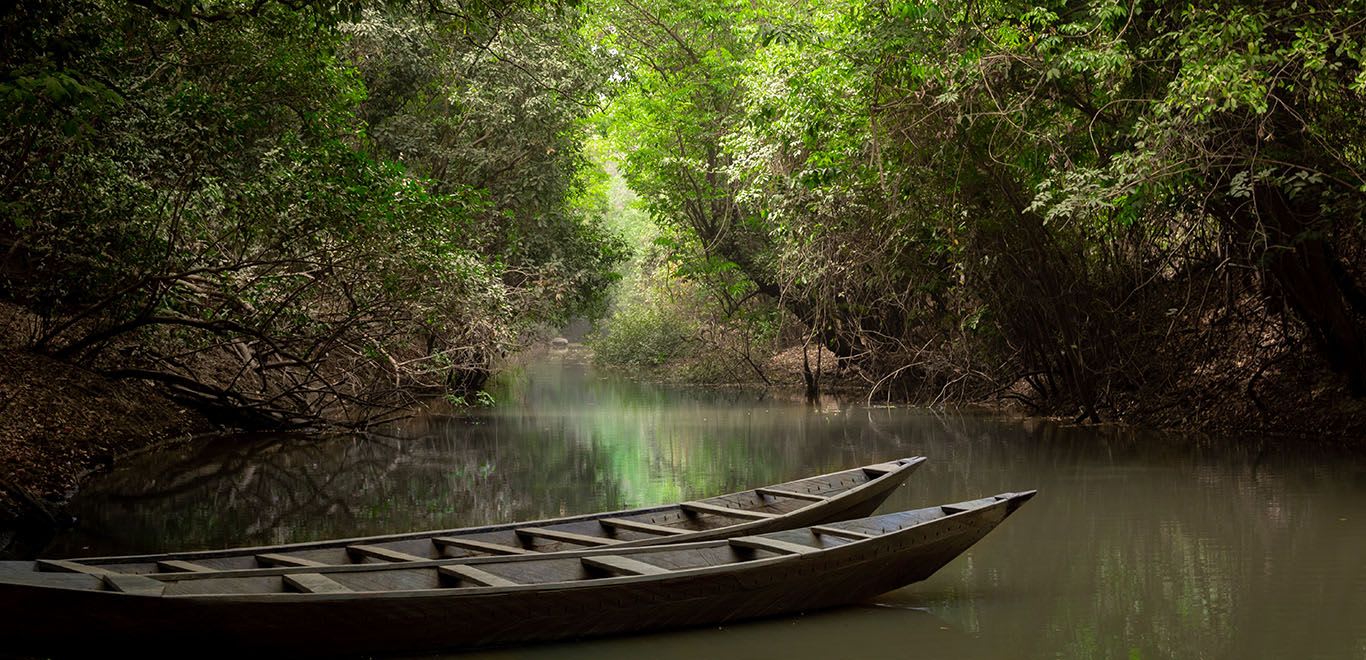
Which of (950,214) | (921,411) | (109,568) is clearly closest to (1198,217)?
(950,214)

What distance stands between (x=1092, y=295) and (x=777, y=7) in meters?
10.7

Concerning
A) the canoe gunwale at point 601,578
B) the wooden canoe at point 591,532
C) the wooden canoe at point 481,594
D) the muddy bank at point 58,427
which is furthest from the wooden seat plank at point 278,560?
the muddy bank at point 58,427

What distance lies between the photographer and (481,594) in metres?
5.73

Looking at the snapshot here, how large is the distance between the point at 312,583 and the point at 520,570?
1117mm

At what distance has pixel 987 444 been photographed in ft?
50.4

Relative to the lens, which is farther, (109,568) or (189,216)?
(189,216)

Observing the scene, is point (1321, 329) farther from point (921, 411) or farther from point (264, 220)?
point (264, 220)

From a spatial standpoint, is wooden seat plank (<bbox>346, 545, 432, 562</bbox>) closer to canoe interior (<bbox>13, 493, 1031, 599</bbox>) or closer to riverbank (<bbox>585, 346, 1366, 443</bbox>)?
canoe interior (<bbox>13, 493, 1031, 599</bbox>)

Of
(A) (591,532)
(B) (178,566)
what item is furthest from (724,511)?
(B) (178,566)

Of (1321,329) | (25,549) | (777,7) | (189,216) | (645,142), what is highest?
(777,7)

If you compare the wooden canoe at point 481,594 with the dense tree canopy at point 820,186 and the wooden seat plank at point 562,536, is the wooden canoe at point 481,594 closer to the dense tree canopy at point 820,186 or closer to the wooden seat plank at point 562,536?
the wooden seat plank at point 562,536

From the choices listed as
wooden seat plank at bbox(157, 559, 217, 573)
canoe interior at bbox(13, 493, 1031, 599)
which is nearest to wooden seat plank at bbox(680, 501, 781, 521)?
canoe interior at bbox(13, 493, 1031, 599)

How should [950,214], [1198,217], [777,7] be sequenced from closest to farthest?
1. [1198,217]
2. [950,214]
3. [777,7]

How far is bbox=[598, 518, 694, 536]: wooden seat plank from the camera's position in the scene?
755 cm
